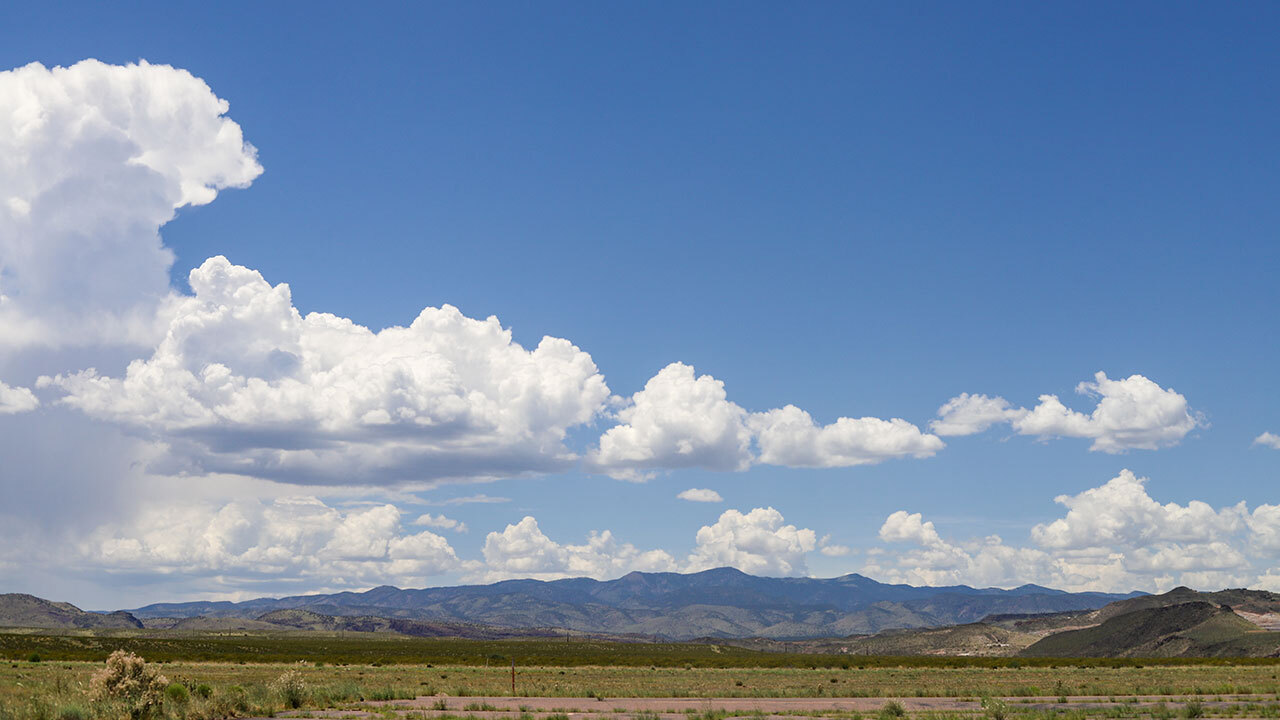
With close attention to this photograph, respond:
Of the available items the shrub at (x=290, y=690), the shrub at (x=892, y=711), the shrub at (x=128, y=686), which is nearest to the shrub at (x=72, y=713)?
the shrub at (x=128, y=686)

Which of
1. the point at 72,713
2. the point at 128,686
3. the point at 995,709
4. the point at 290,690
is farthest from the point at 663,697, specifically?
the point at 72,713

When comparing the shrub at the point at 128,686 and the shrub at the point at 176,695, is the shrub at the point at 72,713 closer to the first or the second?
the shrub at the point at 128,686

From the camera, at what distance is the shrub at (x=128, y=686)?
1089 inches

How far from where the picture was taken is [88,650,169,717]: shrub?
27.7 metres

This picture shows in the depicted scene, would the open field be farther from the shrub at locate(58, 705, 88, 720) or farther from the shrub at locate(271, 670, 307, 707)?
the shrub at locate(271, 670, 307, 707)

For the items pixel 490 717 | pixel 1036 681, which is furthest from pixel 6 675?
pixel 1036 681

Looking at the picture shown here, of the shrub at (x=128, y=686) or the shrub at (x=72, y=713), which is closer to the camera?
the shrub at (x=128, y=686)

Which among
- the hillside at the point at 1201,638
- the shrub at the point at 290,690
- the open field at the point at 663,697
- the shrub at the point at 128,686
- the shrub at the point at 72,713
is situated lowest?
the hillside at the point at 1201,638

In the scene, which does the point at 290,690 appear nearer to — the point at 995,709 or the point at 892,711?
the point at 892,711

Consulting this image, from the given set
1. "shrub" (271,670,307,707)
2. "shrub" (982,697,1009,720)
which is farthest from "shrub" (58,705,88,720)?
"shrub" (982,697,1009,720)

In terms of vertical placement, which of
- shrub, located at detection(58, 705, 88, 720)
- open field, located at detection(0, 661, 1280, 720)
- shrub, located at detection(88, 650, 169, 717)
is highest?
shrub, located at detection(88, 650, 169, 717)

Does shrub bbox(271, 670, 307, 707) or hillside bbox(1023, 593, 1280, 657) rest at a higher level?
shrub bbox(271, 670, 307, 707)

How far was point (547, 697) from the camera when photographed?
46.8 m

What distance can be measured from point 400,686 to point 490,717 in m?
21.3
